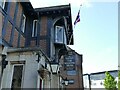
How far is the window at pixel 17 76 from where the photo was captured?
8742mm

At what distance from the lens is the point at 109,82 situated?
23.5 metres

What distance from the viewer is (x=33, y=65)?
8.85m

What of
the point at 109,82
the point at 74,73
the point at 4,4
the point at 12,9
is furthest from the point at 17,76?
the point at 74,73

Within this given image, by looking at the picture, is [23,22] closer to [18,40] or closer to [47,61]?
[18,40]

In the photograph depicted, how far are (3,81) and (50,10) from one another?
7625 mm

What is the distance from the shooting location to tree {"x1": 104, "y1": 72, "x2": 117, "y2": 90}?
75.5 ft

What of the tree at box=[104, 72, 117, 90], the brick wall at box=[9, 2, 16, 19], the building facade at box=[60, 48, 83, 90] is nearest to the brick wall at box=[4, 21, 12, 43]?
the brick wall at box=[9, 2, 16, 19]

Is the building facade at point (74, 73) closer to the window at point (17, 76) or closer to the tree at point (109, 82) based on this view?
the tree at point (109, 82)

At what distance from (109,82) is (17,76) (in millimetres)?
16790

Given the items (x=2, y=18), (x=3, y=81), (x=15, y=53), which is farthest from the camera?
(x=2, y=18)

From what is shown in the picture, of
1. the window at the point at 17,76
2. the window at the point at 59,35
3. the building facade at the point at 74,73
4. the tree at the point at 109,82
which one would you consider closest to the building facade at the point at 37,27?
the window at the point at 59,35

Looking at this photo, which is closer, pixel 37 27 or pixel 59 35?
pixel 37 27

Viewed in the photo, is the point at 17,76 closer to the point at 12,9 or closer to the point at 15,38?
the point at 15,38

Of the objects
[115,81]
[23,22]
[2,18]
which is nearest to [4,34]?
[2,18]
